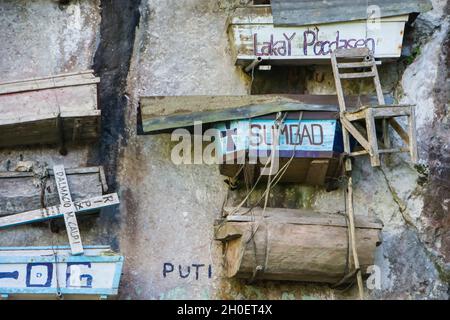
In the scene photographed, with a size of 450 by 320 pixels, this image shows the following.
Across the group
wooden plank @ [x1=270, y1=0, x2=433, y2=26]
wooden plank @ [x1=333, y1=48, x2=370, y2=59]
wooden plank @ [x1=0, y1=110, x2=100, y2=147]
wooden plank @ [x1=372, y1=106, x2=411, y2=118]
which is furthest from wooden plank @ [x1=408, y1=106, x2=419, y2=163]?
wooden plank @ [x1=0, y1=110, x2=100, y2=147]

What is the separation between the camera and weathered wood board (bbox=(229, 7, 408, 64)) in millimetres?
8633

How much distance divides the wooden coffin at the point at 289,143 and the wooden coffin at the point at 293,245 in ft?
1.63

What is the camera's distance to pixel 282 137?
27.0 feet

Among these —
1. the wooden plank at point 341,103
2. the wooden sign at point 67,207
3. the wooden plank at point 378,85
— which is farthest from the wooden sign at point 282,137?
the wooden sign at point 67,207

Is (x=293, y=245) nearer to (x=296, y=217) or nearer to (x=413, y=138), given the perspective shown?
(x=296, y=217)

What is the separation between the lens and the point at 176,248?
27.4 ft

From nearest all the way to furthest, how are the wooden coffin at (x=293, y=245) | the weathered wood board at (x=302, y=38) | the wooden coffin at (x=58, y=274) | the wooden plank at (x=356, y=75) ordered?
1. the wooden coffin at (x=58, y=274)
2. the wooden coffin at (x=293, y=245)
3. the wooden plank at (x=356, y=75)
4. the weathered wood board at (x=302, y=38)

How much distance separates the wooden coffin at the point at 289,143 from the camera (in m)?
8.17

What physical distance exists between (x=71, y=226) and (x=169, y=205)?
106 cm

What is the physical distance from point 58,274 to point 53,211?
0.63 m

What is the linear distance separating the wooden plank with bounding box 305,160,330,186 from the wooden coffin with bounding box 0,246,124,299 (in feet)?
6.75

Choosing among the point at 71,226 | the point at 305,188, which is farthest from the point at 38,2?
the point at 305,188

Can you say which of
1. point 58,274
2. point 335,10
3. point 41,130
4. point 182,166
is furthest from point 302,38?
point 58,274

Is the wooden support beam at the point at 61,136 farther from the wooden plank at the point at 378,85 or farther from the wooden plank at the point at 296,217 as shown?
the wooden plank at the point at 378,85
